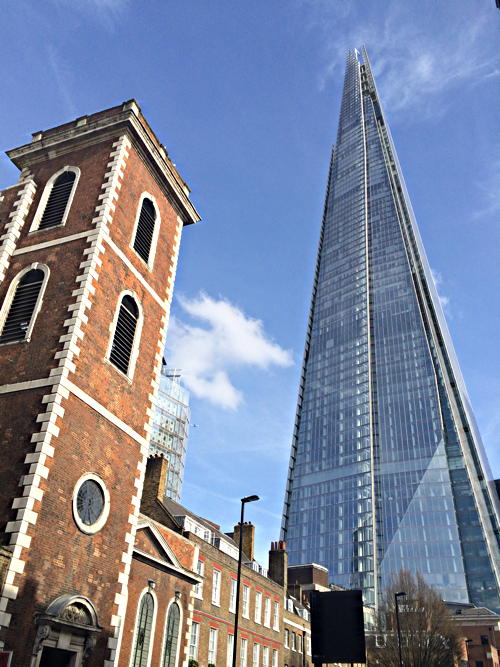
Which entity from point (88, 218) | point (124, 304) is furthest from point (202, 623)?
point (88, 218)

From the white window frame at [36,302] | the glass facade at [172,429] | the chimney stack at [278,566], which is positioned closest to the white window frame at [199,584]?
the chimney stack at [278,566]

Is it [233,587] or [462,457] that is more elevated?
[462,457]

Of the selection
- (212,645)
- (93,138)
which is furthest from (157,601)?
(93,138)

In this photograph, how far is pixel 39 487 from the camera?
53.6 ft

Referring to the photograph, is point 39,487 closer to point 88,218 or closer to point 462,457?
point 88,218

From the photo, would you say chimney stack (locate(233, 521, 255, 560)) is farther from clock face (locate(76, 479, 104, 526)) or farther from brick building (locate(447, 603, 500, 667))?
brick building (locate(447, 603, 500, 667))

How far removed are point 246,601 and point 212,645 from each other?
6317 mm

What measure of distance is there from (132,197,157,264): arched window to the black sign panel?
49.7 feet

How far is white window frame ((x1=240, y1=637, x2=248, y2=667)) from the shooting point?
37.0 m

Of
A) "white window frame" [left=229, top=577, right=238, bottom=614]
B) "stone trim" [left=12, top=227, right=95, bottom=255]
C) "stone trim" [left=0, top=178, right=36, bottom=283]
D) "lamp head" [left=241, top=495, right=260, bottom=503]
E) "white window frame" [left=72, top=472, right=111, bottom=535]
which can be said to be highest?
"stone trim" [left=0, top=178, right=36, bottom=283]

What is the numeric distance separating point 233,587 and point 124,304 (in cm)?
2233

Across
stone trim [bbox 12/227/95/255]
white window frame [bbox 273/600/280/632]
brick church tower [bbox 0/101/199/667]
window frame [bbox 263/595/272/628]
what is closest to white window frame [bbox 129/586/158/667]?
brick church tower [bbox 0/101/199/667]

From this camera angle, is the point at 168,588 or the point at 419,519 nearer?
the point at 168,588

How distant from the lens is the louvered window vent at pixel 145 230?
2494 cm
